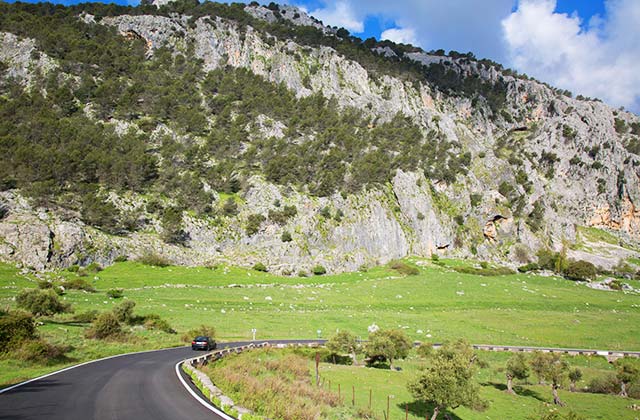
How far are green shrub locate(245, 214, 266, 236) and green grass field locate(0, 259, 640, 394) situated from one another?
12597 millimetres

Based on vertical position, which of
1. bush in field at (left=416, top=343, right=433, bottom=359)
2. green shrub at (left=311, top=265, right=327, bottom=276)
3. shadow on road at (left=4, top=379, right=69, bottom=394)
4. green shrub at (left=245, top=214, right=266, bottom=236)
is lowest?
bush in field at (left=416, top=343, right=433, bottom=359)

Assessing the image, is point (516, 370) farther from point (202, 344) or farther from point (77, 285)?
point (77, 285)

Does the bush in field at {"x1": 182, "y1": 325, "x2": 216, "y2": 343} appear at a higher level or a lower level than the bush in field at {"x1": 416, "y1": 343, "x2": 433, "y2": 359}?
higher

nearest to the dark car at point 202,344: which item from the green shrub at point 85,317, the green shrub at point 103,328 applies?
the green shrub at point 103,328

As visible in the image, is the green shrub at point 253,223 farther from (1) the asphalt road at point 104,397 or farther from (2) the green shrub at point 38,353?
(1) the asphalt road at point 104,397

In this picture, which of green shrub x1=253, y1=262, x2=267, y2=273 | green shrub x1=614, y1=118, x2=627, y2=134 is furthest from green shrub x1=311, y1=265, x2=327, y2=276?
green shrub x1=614, y1=118, x2=627, y2=134

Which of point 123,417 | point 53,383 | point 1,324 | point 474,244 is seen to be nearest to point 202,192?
point 1,324

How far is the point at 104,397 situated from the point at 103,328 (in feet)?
63.8

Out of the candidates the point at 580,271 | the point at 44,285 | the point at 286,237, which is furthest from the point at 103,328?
the point at 580,271

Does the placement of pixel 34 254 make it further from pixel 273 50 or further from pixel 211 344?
pixel 273 50

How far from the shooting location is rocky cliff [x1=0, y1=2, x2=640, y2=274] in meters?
73.6

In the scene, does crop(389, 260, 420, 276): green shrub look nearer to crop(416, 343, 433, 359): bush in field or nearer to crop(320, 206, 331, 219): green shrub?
crop(320, 206, 331, 219): green shrub

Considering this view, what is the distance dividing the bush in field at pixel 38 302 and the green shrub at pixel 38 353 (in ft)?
43.1

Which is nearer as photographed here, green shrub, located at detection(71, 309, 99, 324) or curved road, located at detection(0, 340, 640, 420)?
curved road, located at detection(0, 340, 640, 420)
